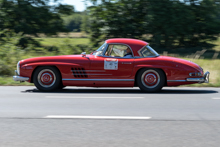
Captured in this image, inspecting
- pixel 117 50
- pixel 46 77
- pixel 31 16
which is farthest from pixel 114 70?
pixel 31 16

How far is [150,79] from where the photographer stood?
29.3 ft

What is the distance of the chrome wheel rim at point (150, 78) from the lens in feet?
29.2

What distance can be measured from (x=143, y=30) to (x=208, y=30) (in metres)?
4.89

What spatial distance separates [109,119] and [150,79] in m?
3.42

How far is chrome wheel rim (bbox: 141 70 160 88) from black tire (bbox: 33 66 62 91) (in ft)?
7.18

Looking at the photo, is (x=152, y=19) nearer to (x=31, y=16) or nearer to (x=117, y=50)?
(x=31, y=16)

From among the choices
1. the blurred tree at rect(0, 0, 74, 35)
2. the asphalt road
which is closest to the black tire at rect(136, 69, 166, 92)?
the asphalt road

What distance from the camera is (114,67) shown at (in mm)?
8836

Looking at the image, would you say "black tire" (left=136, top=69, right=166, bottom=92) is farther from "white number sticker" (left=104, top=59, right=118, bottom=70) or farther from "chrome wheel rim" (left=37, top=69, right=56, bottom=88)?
"chrome wheel rim" (left=37, top=69, right=56, bottom=88)

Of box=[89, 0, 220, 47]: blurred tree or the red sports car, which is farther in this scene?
box=[89, 0, 220, 47]: blurred tree

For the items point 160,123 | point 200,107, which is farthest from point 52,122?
point 200,107

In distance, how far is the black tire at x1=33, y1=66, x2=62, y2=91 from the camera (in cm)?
901

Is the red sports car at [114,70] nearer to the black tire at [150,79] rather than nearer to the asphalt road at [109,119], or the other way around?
the black tire at [150,79]

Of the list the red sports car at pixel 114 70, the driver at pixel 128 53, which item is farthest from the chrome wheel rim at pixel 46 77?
the driver at pixel 128 53
